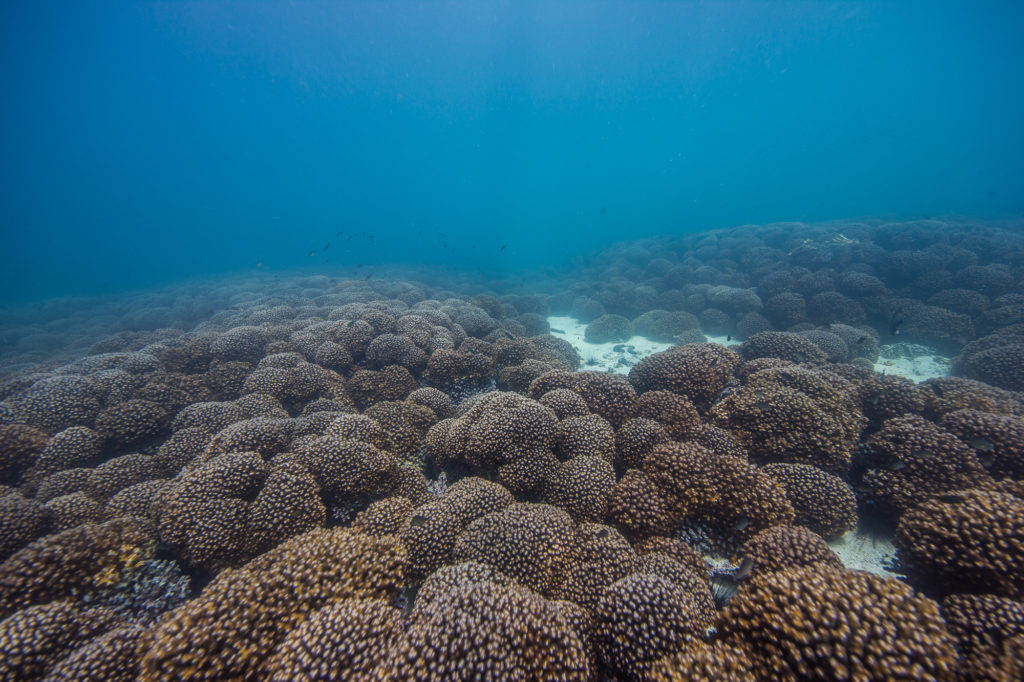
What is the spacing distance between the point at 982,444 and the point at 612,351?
11864 mm

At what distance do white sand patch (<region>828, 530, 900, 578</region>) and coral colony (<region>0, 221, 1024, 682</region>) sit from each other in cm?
6

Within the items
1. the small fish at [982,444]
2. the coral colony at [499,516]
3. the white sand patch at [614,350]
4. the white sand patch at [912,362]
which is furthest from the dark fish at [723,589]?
the white sand patch at [912,362]

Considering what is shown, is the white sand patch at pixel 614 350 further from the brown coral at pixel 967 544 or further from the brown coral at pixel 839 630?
the brown coral at pixel 839 630

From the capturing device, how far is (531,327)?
18.8 meters

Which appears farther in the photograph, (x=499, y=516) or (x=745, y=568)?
(x=499, y=516)

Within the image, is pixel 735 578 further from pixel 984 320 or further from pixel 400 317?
pixel 984 320

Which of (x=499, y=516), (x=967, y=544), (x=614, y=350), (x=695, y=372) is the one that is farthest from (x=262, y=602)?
(x=614, y=350)

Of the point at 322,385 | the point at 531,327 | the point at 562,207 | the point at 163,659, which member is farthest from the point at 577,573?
the point at 562,207

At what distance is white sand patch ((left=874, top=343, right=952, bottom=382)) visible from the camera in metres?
12.3

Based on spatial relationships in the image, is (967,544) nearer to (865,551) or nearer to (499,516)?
(865,551)

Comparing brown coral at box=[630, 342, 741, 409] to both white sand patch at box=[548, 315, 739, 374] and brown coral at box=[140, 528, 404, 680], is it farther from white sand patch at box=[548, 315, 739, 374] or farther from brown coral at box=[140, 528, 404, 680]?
brown coral at box=[140, 528, 404, 680]

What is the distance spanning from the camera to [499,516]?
4797 mm

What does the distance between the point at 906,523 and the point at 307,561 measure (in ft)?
23.4

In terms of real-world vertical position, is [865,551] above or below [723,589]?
below
